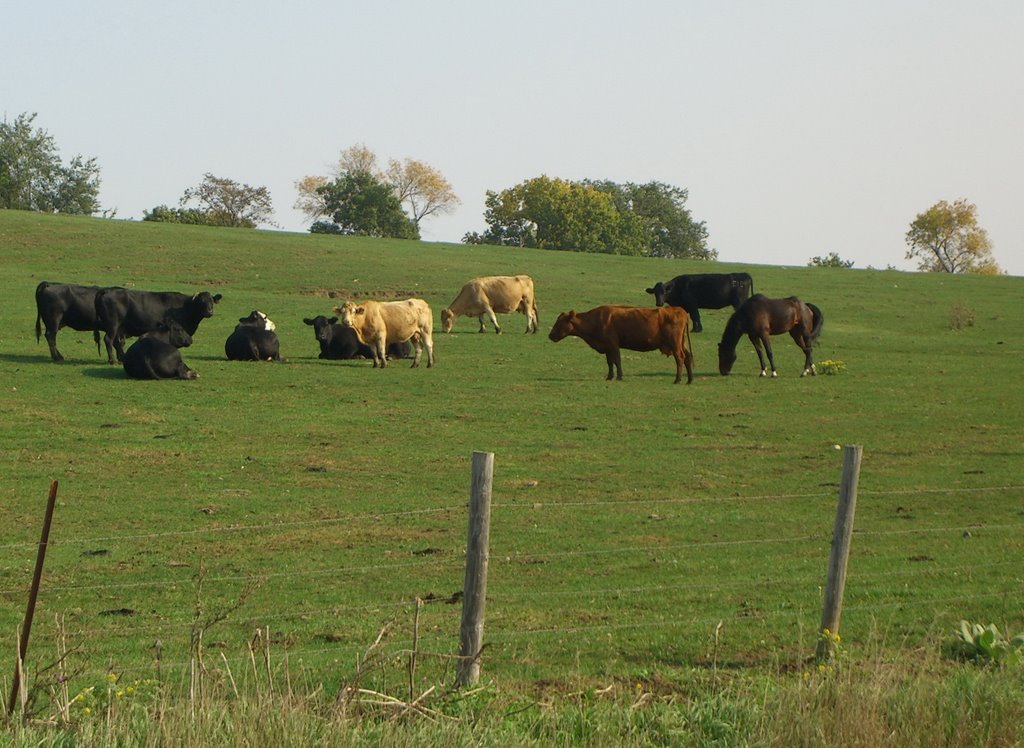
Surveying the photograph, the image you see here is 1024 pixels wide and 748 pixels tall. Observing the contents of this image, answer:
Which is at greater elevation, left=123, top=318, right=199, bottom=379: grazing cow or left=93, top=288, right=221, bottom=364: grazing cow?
left=93, top=288, right=221, bottom=364: grazing cow

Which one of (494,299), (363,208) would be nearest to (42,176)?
(363,208)

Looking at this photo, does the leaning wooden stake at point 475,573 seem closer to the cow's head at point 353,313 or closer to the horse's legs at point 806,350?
the cow's head at point 353,313

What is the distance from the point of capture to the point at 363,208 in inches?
3361

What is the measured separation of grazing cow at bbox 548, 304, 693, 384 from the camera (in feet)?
88.4

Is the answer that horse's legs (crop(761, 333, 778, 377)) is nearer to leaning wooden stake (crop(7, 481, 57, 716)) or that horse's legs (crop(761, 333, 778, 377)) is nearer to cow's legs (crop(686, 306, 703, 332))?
cow's legs (crop(686, 306, 703, 332))

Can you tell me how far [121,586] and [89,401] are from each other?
11347 millimetres

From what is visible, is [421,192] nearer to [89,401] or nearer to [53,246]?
[53,246]

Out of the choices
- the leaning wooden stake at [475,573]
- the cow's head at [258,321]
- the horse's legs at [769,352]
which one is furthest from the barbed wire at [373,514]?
the cow's head at [258,321]

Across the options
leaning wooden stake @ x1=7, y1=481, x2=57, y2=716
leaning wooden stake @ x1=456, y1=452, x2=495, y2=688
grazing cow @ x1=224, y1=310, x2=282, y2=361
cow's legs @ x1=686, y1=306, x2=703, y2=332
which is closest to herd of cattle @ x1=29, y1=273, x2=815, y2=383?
grazing cow @ x1=224, y1=310, x2=282, y2=361

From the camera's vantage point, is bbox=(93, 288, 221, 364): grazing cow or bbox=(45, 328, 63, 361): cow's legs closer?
bbox=(45, 328, 63, 361): cow's legs

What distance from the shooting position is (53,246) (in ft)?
159

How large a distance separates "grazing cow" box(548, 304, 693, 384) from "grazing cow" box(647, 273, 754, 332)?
8.82 m

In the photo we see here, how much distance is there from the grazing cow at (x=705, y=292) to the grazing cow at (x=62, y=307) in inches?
593

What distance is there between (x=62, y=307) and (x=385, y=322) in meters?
6.23
